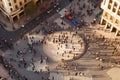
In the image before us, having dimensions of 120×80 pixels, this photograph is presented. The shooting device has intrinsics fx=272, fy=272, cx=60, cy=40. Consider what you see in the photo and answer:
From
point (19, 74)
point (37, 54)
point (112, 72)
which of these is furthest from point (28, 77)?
point (112, 72)

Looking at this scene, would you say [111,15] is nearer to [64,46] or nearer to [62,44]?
[64,46]

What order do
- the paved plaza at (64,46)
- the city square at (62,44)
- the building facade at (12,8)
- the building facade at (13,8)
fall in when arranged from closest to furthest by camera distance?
the city square at (62,44)
the paved plaza at (64,46)
the building facade at (12,8)
the building facade at (13,8)

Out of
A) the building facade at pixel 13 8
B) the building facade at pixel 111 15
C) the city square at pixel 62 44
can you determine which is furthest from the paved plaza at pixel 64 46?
the building facade at pixel 13 8

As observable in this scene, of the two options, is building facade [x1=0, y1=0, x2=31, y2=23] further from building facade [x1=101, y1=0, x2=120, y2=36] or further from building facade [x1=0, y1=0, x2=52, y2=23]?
building facade [x1=101, y1=0, x2=120, y2=36]

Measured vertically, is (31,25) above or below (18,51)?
above

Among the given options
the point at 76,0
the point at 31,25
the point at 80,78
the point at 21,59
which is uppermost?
the point at 76,0

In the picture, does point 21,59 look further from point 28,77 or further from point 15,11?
point 15,11

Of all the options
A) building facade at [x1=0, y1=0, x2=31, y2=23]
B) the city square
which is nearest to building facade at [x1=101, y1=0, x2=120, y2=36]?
the city square

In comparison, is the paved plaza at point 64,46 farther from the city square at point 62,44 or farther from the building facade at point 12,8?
the building facade at point 12,8
